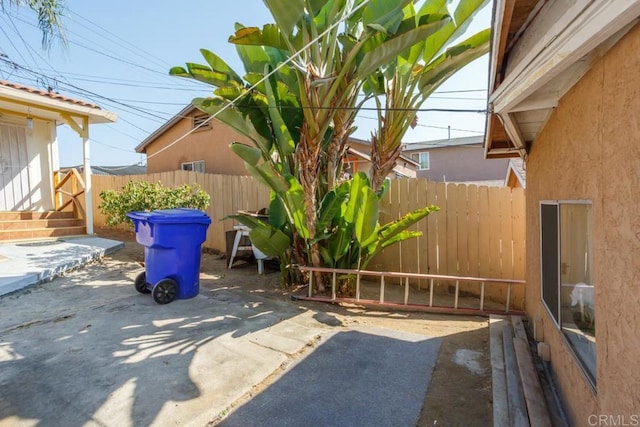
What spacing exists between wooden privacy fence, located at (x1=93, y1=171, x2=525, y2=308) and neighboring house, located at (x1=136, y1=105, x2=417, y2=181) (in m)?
7.54

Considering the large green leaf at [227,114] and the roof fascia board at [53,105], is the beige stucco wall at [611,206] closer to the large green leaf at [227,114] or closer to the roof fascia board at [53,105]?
the large green leaf at [227,114]

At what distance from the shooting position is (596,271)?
82.4 inches

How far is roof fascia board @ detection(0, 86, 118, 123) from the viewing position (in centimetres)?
811

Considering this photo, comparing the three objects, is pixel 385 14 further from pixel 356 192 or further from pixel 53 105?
pixel 53 105

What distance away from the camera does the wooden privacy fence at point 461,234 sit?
246 inches

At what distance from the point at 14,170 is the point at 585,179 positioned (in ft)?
41.0

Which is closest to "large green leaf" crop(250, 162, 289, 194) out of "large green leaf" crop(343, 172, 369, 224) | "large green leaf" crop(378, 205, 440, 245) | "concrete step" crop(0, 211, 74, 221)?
"large green leaf" crop(343, 172, 369, 224)

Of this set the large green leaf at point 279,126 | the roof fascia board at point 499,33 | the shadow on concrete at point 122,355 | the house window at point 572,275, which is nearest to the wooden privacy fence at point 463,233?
the large green leaf at point 279,126

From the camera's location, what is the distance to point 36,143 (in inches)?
394

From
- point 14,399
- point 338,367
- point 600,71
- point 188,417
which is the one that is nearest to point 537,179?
point 600,71

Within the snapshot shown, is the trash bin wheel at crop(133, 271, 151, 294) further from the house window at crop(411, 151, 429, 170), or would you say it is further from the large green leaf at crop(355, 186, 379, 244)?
the house window at crop(411, 151, 429, 170)

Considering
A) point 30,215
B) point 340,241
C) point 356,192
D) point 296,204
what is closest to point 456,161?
point 340,241

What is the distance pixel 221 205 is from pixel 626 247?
369 inches
